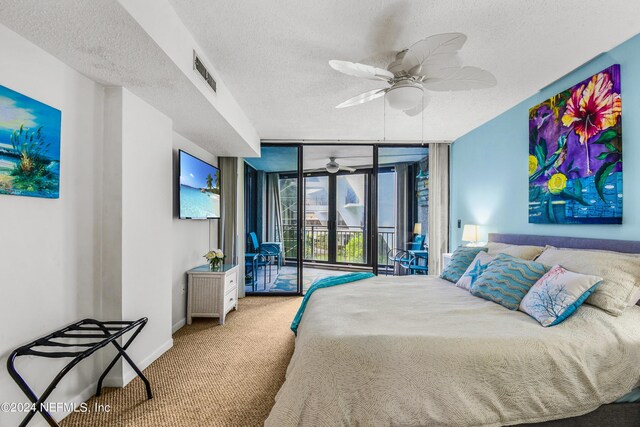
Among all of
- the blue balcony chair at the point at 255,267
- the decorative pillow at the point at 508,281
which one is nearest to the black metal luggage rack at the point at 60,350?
the decorative pillow at the point at 508,281

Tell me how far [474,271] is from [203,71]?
8.61 feet

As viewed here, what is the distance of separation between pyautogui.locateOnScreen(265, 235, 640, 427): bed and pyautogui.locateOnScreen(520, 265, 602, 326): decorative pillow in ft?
0.23

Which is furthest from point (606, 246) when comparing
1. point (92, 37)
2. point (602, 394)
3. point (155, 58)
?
point (92, 37)

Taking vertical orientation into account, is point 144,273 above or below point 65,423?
above

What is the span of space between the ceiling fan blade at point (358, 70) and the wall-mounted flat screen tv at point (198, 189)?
1.93 metres

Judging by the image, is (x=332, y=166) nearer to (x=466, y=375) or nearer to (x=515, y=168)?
(x=515, y=168)

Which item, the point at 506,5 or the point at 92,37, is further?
the point at 506,5

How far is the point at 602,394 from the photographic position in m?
1.42

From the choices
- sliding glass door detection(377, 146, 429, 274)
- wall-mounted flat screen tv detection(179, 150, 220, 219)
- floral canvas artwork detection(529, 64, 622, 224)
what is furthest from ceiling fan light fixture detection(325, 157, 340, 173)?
floral canvas artwork detection(529, 64, 622, 224)

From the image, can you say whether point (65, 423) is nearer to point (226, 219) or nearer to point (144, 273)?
point (144, 273)

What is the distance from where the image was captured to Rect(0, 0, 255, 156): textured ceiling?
133 centimetres

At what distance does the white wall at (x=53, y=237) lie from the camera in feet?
4.88

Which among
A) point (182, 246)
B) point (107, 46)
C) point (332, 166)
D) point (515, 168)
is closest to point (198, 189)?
point (182, 246)

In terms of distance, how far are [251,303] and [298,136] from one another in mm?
2481
